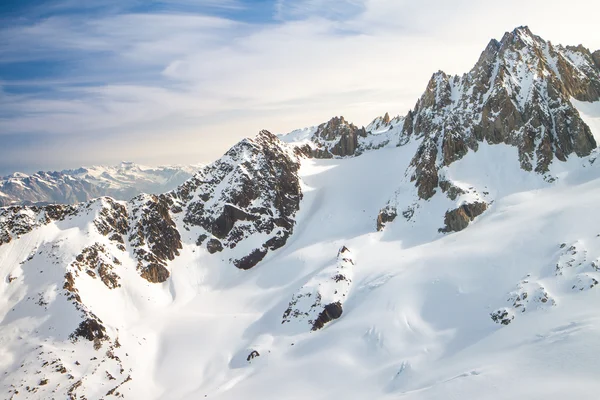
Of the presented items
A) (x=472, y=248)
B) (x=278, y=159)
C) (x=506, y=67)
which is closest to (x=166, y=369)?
(x=472, y=248)

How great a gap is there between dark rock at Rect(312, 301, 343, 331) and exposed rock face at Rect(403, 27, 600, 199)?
39.9 meters

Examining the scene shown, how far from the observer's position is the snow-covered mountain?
49.1 m

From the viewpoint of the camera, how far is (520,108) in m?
94.9

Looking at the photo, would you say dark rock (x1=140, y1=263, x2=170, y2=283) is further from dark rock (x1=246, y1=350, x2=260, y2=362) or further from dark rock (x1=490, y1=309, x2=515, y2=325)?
dark rock (x1=490, y1=309, x2=515, y2=325)

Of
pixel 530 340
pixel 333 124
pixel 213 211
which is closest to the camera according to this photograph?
pixel 530 340

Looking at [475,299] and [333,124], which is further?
[333,124]

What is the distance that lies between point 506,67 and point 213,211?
9165 cm

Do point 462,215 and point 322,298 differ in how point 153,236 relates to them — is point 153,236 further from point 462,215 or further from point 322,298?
point 462,215

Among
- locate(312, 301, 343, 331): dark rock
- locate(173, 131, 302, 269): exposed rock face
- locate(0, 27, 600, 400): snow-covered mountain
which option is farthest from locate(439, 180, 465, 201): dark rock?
locate(173, 131, 302, 269): exposed rock face

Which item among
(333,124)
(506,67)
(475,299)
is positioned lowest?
(475,299)

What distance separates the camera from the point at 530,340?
4234cm

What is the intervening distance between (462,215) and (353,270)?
27.7m

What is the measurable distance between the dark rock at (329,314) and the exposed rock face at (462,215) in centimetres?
3199

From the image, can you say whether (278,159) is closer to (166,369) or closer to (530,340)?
(166,369)
